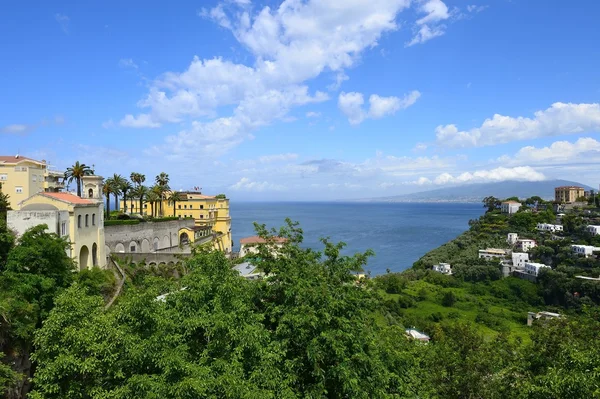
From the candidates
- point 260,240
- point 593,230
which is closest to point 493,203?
point 593,230

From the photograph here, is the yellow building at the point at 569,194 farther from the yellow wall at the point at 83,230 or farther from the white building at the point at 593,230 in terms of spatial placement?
the yellow wall at the point at 83,230

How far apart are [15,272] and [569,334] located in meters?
23.3

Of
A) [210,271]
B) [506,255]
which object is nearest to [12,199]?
[210,271]

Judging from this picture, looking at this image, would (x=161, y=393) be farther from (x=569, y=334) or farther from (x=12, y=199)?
(x=12, y=199)

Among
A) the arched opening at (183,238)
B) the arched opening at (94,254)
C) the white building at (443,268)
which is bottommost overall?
the white building at (443,268)

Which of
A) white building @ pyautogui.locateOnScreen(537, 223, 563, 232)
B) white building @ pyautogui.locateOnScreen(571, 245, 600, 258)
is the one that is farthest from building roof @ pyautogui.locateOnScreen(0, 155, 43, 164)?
white building @ pyautogui.locateOnScreen(537, 223, 563, 232)

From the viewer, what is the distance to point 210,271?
12203 millimetres

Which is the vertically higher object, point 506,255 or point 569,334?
point 569,334

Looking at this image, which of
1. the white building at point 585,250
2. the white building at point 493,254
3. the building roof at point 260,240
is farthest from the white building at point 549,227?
the building roof at point 260,240

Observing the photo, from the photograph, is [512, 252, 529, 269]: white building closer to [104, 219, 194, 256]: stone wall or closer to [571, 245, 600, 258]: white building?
[571, 245, 600, 258]: white building

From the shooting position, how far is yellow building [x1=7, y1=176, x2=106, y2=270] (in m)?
23.2

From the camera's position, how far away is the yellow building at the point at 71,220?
23188 millimetres

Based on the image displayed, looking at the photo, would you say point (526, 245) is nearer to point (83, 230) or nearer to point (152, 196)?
point (152, 196)

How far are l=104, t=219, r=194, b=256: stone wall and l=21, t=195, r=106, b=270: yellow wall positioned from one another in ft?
19.0
